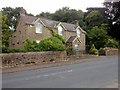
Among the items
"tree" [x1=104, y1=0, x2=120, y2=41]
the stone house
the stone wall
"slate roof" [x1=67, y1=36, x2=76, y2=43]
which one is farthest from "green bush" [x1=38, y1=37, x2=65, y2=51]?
"tree" [x1=104, y1=0, x2=120, y2=41]

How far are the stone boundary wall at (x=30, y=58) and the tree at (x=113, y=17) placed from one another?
1777cm

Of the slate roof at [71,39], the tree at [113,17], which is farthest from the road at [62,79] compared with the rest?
the slate roof at [71,39]

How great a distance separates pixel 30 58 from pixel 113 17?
20.9 metres

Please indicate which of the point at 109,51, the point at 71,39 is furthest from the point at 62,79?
the point at 71,39

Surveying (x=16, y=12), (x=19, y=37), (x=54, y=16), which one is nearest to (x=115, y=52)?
(x=19, y=37)

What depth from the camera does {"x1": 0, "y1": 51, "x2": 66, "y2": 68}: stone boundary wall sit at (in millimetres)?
28547

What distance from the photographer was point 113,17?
39.0 ft

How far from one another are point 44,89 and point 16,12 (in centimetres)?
6950

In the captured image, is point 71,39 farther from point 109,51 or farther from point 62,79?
point 62,79

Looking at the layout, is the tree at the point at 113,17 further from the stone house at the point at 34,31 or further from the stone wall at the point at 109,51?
the stone wall at the point at 109,51

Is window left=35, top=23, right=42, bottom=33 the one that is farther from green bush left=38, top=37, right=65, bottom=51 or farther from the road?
the road

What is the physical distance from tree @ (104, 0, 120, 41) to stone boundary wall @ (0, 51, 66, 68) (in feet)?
58.3

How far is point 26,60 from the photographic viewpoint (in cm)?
3120

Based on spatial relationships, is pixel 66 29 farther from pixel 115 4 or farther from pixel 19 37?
pixel 115 4
